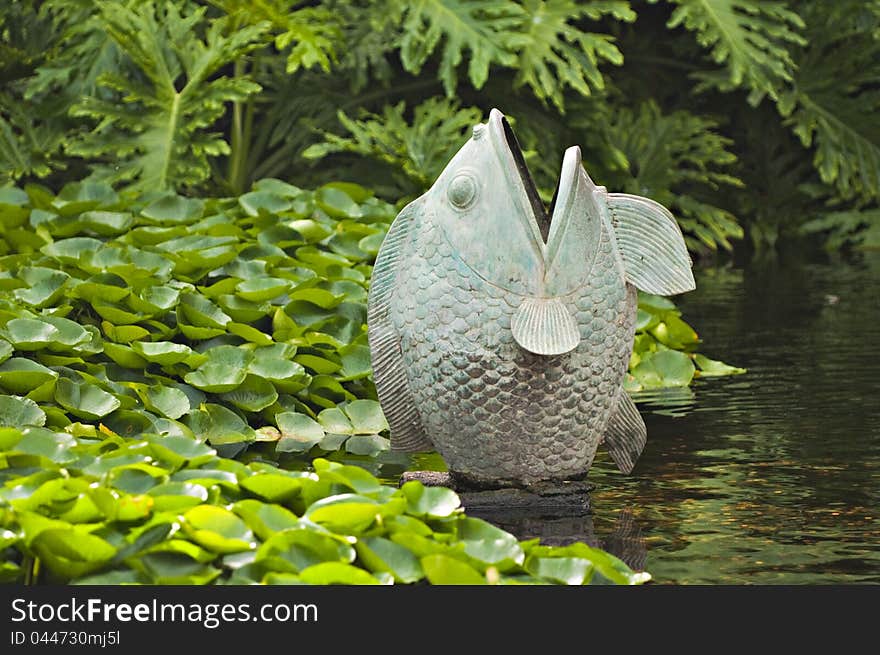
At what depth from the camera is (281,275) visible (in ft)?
19.5

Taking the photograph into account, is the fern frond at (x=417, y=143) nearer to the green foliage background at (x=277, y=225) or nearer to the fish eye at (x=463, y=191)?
the green foliage background at (x=277, y=225)

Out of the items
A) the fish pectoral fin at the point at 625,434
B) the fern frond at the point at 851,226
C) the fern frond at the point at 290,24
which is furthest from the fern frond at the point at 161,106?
the fern frond at the point at 851,226

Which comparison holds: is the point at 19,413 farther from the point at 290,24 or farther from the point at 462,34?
the point at 462,34

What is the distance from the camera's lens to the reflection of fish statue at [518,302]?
139 inches

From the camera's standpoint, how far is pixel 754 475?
4.20 metres

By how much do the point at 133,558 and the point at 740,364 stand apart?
13.6 ft

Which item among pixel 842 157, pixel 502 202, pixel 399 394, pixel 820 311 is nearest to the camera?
pixel 502 202

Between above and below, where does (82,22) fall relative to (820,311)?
above

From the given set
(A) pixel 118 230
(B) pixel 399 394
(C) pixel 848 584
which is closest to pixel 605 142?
(A) pixel 118 230

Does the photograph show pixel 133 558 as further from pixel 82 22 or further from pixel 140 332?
pixel 82 22

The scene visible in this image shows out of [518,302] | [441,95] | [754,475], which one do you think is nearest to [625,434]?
[754,475]

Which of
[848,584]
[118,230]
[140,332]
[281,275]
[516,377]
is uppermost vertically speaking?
[118,230]

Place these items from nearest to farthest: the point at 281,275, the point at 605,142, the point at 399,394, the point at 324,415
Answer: the point at 399,394, the point at 324,415, the point at 281,275, the point at 605,142

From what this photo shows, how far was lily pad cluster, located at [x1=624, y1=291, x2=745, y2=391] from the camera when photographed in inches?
236
